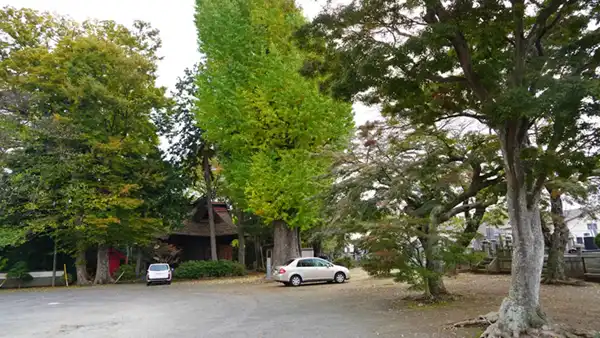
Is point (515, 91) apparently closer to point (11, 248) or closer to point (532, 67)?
point (532, 67)

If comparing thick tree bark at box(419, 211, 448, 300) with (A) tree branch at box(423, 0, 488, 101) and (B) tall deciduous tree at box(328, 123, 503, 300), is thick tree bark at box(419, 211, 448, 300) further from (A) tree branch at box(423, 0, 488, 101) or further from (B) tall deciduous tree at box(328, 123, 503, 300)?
(A) tree branch at box(423, 0, 488, 101)

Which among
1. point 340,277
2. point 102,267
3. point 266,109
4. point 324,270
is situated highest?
point 266,109

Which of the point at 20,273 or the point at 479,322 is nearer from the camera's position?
the point at 479,322

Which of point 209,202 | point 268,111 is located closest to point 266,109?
point 268,111

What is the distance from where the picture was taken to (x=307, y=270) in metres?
20.2

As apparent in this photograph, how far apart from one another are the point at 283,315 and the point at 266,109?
37.0 ft

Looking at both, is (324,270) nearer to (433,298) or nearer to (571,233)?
(433,298)

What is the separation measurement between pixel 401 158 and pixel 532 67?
6.54m

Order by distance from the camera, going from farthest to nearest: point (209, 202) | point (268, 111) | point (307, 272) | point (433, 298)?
1. point (209, 202)
2. point (307, 272)
3. point (268, 111)
4. point (433, 298)

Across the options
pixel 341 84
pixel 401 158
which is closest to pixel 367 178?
pixel 401 158

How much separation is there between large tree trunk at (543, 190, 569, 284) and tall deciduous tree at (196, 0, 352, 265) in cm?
883

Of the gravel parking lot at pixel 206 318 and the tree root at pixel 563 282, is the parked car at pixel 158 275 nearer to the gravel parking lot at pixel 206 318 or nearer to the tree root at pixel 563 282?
the gravel parking lot at pixel 206 318

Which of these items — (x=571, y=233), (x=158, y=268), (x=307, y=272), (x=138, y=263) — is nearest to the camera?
(x=307, y=272)

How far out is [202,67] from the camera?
85.4ft
